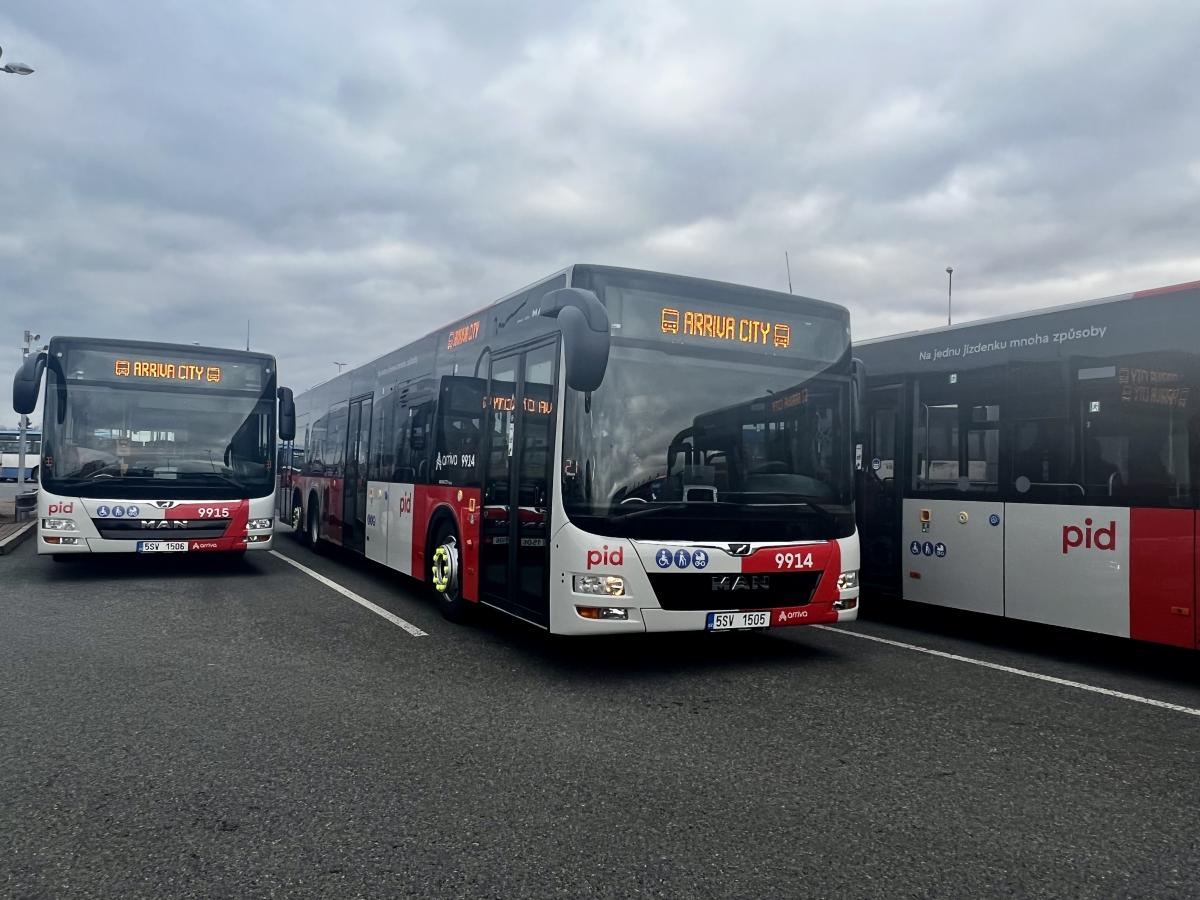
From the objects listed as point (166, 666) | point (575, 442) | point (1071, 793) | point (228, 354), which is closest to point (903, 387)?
point (575, 442)

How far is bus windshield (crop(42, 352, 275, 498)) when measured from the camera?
11297 millimetres

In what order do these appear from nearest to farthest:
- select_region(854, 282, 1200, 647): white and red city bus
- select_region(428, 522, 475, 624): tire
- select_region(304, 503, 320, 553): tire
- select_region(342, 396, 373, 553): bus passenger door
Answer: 1. select_region(854, 282, 1200, 647): white and red city bus
2. select_region(428, 522, 475, 624): tire
3. select_region(342, 396, 373, 553): bus passenger door
4. select_region(304, 503, 320, 553): tire

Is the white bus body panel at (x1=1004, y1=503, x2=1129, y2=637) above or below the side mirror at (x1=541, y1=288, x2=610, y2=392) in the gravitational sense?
below

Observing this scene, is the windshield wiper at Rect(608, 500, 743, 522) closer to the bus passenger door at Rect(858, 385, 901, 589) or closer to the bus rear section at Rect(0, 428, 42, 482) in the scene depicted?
the bus passenger door at Rect(858, 385, 901, 589)

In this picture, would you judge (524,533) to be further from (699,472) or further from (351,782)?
(351,782)

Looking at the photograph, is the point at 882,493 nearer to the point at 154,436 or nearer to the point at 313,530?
the point at 154,436

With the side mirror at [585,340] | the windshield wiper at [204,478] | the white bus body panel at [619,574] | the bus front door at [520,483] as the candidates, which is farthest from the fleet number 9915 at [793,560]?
the windshield wiper at [204,478]

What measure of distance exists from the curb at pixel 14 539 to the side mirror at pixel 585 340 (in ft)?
42.1

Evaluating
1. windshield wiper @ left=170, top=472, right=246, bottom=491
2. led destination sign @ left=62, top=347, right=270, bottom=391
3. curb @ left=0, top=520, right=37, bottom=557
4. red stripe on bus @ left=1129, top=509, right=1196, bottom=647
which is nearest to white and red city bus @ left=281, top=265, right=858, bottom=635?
red stripe on bus @ left=1129, top=509, right=1196, bottom=647

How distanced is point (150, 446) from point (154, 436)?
0.43 ft

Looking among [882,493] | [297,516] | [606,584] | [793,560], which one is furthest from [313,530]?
[793,560]

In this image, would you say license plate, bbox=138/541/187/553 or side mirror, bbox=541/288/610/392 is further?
license plate, bbox=138/541/187/553

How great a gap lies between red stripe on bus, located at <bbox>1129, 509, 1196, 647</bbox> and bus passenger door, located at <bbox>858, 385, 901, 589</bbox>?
2430 mm

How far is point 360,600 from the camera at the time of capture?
1053 centimetres
